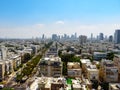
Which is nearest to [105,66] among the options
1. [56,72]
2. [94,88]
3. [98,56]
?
[94,88]

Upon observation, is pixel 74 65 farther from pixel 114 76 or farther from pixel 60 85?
pixel 60 85

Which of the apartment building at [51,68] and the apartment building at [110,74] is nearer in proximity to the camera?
the apartment building at [110,74]

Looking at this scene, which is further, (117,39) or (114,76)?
(117,39)

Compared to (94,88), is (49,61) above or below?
above

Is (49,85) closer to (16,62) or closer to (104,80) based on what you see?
(104,80)

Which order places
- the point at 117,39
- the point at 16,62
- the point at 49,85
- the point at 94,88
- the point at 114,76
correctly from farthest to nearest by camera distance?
1. the point at 117,39
2. the point at 16,62
3. the point at 114,76
4. the point at 94,88
5. the point at 49,85

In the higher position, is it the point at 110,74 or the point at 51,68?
the point at 51,68

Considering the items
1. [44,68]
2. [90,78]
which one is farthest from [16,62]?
[90,78]

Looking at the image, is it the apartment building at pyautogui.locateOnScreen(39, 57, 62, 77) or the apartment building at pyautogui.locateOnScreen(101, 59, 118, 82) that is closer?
the apartment building at pyautogui.locateOnScreen(101, 59, 118, 82)

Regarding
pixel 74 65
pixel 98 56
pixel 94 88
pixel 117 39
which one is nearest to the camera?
pixel 94 88
